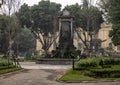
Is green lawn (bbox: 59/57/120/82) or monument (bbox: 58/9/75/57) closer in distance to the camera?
green lawn (bbox: 59/57/120/82)

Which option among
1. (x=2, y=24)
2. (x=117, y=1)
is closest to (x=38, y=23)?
(x=2, y=24)

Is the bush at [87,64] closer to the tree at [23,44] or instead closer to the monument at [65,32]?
the monument at [65,32]

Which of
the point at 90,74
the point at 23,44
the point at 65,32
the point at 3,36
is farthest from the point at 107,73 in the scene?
the point at 23,44

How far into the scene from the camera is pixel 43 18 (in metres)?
72.3

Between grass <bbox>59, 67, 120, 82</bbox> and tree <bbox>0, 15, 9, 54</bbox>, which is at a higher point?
tree <bbox>0, 15, 9, 54</bbox>

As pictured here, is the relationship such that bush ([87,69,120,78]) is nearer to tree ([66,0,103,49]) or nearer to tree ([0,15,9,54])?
tree ([66,0,103,49])

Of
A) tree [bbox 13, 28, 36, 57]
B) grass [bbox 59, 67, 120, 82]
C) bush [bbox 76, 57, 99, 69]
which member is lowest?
grass [bbox 59, 67, 120, 82]

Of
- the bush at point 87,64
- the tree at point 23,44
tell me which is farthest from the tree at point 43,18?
the bush at point 87,64

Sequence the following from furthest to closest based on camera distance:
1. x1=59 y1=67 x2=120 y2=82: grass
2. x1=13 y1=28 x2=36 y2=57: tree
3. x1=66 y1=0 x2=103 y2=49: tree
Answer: x1=13 y1=28 x2=36 y2=57: tree < x1=66 y1=0 x2=103 y2=49: tree < x1=59 y1=67 x2=120 y2=82: grass

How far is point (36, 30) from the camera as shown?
243ft

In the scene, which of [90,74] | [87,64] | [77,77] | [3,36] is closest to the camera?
[77,77]

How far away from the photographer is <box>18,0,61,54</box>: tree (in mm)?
72562

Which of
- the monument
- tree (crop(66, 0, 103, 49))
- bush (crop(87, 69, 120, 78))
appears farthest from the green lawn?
tree (crop(66, 0, 103, 49))

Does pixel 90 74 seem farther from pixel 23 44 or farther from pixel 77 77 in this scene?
pixel 23 44
